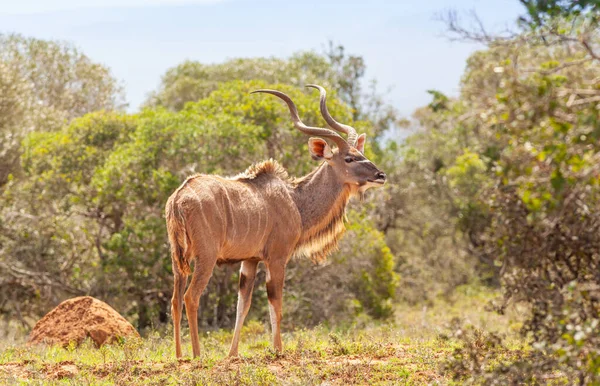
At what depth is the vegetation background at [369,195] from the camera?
15.8ft

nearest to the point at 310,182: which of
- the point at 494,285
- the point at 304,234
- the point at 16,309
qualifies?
the point at 304,234

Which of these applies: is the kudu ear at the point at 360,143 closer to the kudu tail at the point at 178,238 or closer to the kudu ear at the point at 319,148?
the kudu ear at the point at 319,148

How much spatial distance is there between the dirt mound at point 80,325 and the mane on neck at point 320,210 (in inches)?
84.5

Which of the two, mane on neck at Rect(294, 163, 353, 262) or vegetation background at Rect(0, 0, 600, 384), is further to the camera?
mane on neck at Rect(294, 163, 353, 262)

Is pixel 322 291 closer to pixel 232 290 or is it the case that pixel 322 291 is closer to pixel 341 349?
pixel 232 290

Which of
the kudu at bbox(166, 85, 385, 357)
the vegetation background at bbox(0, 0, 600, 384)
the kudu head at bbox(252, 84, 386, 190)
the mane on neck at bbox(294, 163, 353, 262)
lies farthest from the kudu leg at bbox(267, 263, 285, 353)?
the vegetation background at bbox(0, 0, 600, 384)

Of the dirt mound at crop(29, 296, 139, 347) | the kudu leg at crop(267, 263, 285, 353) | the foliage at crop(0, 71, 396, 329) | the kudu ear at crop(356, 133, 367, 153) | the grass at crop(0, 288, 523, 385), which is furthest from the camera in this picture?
the foliage at crop(0, 71, 396, 329)

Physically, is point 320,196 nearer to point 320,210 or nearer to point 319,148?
point 320,210

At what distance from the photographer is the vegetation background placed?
4.80 metres

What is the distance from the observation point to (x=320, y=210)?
29.8 feet

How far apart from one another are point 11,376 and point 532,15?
487 centimetres

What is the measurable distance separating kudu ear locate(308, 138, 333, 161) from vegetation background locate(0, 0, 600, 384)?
1836 mm

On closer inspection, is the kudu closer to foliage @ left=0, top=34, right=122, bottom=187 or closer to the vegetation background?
the vegetation background

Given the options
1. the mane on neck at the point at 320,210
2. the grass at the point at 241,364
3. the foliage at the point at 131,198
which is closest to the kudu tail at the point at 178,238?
the grass at the point at 241,364
